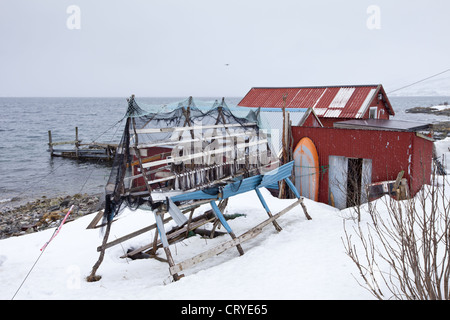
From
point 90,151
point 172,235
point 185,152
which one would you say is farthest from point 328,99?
point 90,151

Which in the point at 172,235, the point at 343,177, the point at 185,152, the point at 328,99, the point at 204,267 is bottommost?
the point at 204,267

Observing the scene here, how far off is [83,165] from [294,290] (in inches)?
1325

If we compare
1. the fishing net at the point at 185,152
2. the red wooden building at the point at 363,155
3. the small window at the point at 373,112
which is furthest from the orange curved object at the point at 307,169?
the small window at the point at 373,112

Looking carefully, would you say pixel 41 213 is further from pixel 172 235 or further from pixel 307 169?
pixel 307 169

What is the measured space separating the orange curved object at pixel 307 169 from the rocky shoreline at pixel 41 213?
8.94 meters

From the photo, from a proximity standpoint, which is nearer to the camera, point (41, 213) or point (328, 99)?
point (41, 213)

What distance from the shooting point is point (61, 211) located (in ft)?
68.0

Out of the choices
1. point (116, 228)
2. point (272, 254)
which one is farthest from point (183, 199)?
point (116, 228)

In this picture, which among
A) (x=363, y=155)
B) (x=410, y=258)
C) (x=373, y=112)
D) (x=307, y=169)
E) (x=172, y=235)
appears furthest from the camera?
(x=373, y=112)

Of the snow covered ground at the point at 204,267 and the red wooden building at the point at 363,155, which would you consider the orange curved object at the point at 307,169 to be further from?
the snow covered ground at the point at 204,267

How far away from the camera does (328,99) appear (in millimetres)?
23422

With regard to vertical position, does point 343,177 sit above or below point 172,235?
above

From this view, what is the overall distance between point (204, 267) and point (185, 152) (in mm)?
4866
